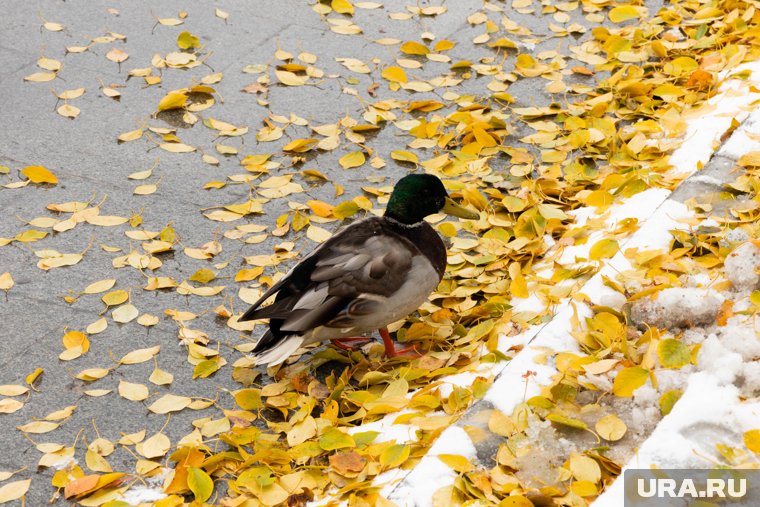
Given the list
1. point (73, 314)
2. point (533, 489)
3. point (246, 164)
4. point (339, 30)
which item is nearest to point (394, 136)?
point (246, 164)

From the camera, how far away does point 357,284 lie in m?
2.76

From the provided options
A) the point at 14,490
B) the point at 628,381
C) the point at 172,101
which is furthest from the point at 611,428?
the point at 172,101

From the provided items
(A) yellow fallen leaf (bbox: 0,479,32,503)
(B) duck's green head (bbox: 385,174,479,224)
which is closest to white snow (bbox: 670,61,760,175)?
(B) duck's green head (bbox: 385,174,479,224)

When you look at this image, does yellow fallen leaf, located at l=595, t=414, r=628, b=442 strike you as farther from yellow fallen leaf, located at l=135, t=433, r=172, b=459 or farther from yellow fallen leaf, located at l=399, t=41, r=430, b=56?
Answer: yellow fallen leaf, located at l=399, t=41, r=430, b=56

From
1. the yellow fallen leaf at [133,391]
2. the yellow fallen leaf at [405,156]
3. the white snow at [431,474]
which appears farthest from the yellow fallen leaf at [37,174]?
the white snow at [431,474]

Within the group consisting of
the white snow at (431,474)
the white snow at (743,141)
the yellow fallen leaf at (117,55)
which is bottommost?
the yellow fallen leaf at (117,55)

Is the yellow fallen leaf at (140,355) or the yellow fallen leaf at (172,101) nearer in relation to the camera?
the yellow fallen leaf at (140,355)

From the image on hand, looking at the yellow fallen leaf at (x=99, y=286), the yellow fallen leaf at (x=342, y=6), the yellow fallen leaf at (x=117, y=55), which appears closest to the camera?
the yellow fallen leaf at (x=99, y=286)

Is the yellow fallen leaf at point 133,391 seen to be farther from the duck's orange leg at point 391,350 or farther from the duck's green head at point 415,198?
the duck's green head at point 415,198

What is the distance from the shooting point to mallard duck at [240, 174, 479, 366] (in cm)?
272

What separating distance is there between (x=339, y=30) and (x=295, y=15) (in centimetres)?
30

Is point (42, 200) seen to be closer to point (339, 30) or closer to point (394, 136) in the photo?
point (394, 136)

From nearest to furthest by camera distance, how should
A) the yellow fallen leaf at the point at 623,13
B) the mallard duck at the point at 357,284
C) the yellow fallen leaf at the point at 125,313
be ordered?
1. the mallard duck at the point at 357,284
2. the yellow fallen leaf at the point at 125,313
3. the yellow fallen leaf at the point at 623,13

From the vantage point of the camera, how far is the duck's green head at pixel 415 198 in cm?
294
